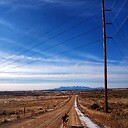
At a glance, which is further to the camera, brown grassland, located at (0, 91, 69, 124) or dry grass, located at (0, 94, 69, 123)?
dry grass, located at (0, 94, 69, 123)

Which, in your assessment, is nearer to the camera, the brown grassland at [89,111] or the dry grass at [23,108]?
the brown grassland at [89,111]

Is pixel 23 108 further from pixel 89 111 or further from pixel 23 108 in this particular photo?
pixel 89 111

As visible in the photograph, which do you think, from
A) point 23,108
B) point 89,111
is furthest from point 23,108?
point 89,111

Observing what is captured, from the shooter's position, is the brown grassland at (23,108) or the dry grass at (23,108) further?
the dry grass at (23,108)

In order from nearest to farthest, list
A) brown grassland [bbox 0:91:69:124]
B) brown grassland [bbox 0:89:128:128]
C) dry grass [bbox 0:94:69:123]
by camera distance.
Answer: brown grassland [bbox 0:89:128:128], brown grassland [bbox 0:91:69:124], dry grass [bbox 0:94:69:123]

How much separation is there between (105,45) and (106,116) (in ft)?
25.0

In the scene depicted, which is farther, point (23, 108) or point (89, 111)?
point (23, 108)

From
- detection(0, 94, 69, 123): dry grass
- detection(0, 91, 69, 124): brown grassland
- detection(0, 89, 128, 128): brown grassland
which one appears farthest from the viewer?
detection(0, 94, 69, 123): dry grass

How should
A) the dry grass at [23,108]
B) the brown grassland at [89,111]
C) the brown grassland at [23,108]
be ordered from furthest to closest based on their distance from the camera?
the dry grass at [23,108] < the brown grassland at [23,108] < the brown grassland at [89,111]

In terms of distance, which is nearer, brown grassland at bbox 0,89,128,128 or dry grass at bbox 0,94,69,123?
brown grassland at bbox 0,89,128,128

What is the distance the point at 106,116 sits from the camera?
92.7 ft

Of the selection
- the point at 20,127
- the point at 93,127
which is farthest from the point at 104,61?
the point at 20,127

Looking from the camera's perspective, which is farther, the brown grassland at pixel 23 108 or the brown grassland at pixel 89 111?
the brown grassland at pixel 23 108

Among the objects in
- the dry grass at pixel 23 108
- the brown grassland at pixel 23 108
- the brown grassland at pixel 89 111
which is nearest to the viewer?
the brown grassland at pixel 89 111
